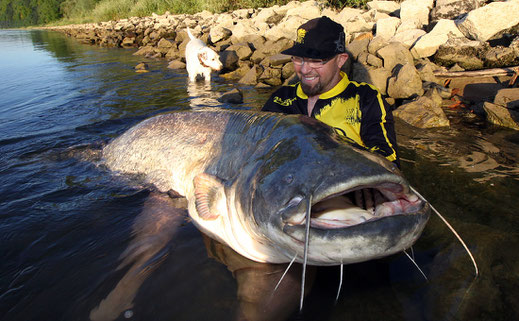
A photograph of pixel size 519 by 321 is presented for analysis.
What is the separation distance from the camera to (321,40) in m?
3.06

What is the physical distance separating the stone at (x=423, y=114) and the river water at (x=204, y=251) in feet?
0.74

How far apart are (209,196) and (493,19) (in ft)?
26.3

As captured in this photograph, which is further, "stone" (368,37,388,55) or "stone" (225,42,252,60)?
"stone" (225,42,252,60)

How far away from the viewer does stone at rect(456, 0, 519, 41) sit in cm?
698

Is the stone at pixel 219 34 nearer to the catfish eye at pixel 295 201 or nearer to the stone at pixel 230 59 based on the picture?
the stone at pixel 230 59

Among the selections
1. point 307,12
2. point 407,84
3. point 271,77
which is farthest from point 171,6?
point 407,84

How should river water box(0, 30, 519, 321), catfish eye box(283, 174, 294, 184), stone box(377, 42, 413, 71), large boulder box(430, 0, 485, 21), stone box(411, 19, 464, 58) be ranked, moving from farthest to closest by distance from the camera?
large boulder box(430, 0, 485, 21) → stone box(411, 19, 464, 58) → stone box(377, 42, 413, 71) → river water box(0, 30, 519, 321) → catfish eye box(283, 174, 294, 184)

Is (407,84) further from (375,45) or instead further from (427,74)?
(375,45)

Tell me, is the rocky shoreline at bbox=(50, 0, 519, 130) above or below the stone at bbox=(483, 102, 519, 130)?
above

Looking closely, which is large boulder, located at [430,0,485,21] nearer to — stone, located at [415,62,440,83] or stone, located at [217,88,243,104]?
stone, located at [415,62,440,83]

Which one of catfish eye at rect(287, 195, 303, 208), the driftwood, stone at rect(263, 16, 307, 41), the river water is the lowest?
the river water

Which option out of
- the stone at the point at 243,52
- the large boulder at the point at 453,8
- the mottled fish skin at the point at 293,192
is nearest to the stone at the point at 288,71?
the stone at the point at 243,52

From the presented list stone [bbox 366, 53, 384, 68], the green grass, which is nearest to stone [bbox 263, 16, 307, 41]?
the green grass

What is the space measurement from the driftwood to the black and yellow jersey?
4.60 metres
